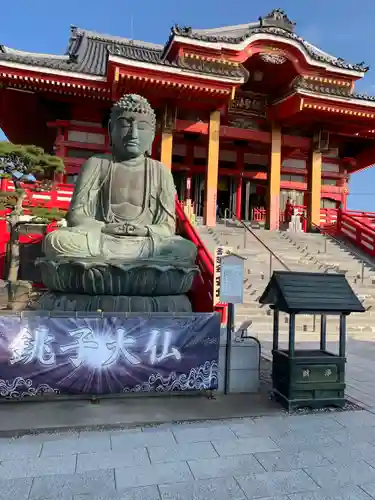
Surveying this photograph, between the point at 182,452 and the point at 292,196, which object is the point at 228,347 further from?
the point at 292,196

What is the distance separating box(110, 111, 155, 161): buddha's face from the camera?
588 cm

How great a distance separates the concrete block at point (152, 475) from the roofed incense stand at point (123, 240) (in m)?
2.42

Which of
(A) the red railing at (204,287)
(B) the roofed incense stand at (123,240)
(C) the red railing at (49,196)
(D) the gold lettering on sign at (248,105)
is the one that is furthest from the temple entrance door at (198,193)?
(B) the roofed incense stand at (123,240)

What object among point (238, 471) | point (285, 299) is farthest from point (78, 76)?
point (238, 471)

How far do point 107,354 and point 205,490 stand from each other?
167cm

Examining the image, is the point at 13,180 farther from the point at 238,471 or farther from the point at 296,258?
the point at 238,471

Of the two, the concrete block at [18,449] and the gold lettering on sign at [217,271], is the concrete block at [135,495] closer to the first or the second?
the concrete block at [18,449]

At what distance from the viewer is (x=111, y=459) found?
281 centimetres

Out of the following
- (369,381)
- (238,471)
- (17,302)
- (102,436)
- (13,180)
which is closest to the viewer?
(238,471)

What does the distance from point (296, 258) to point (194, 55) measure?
7.81 metres

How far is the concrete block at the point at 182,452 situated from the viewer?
2.85 meters

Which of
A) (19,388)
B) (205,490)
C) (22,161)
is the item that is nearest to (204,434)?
(205,490)

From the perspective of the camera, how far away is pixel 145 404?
3.94 m

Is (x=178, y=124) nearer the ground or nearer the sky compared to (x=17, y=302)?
nearer the sky
